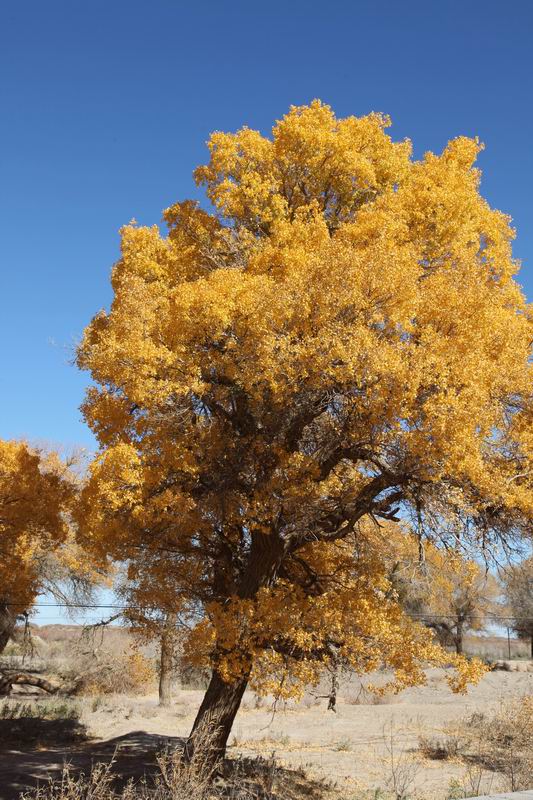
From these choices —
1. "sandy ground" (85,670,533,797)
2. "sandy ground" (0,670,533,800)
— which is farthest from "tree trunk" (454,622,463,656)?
"sandy ground" (85,670,533,797)

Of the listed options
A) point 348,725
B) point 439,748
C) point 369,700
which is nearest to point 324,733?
point 348,725

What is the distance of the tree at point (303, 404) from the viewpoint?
9539 mm

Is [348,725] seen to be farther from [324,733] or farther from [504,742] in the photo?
[504,742]

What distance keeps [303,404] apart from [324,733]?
43.9 ft

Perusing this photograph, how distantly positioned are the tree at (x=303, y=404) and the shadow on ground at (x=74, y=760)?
2.21 m

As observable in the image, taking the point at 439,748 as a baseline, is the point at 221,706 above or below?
above

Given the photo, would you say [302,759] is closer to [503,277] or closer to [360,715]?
[360,715]

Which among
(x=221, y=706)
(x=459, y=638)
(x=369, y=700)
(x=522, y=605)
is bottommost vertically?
(x=369, y=700)

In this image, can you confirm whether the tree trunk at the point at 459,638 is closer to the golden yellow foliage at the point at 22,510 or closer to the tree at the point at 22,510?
the tree at the point at 22,510

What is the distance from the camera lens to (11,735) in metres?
17.0

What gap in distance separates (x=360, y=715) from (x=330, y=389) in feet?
59.7

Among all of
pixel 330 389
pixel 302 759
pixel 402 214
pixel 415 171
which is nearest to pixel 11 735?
pixel 302 759

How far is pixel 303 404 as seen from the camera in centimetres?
1065

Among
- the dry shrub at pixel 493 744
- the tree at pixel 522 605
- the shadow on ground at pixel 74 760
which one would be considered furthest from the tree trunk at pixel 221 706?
the tree at pixel 522 605
